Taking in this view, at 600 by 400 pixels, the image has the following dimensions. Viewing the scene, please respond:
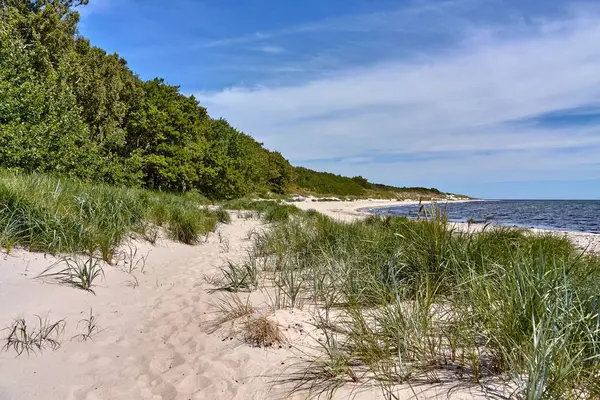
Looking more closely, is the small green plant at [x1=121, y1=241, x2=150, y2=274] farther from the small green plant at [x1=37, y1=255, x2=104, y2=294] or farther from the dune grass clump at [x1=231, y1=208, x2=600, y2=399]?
the dune grass clump at [x1=231, y1=208, x2=600, y2=399]

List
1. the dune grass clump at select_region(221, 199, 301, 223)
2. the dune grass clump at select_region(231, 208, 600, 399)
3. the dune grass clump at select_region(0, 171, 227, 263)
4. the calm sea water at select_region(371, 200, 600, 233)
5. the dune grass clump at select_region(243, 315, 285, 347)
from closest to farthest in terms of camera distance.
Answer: the dune grass clump at select_region(231, 208, 600, 399) < the dune grass clump at select_region(243, 315, 285, 347) < the dune grass clump at select_region(0, 171, 227, 263) < the dune grass clump at select_region(221, 199, 301, 223) < the calm sea water at select_region(371, 200, 600, 233)

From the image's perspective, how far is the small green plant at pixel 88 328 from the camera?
3787 mm

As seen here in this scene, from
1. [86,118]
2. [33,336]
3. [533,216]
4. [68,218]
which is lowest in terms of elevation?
[33,336]

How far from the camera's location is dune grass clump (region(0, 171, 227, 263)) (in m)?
5.61

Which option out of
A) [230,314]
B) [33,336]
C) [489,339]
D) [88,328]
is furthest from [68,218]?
[489,339]

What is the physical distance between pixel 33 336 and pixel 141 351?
1.03 meters

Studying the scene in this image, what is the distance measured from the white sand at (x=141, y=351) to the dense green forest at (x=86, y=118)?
774 cm

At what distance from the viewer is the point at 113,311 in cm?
461

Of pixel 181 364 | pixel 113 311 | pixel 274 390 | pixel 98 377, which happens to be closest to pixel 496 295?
pixel 274 390

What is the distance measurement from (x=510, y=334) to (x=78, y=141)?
681 inches

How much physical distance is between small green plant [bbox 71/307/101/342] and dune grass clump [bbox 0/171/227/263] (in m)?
1.96

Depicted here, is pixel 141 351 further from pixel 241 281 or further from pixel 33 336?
pixel 241 281

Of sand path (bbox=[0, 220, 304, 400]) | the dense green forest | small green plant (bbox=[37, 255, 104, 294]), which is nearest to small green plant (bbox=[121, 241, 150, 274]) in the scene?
sand path (bbox=[0, 220, 304, 400])

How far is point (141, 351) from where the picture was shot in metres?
3.66
